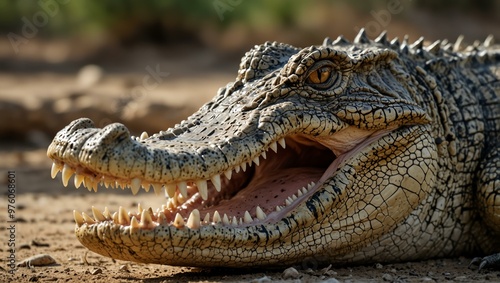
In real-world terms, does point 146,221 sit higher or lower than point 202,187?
lower

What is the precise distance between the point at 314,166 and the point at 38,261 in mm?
2111

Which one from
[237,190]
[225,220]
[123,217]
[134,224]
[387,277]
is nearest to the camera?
[134,224]

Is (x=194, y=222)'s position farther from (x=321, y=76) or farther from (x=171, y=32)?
(x=171, y=32)

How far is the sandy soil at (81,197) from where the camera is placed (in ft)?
17.0

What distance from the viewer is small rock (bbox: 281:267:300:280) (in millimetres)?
4926

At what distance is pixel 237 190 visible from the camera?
18.7 feet

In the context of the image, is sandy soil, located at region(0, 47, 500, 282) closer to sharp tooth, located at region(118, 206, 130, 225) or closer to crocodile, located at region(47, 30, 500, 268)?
crocodile, located at region(47, 30, 500, 268)

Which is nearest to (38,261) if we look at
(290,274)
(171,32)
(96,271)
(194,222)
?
(96,271)

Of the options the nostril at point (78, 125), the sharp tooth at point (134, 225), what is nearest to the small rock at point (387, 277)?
the sharp tooth at point (134, 225)

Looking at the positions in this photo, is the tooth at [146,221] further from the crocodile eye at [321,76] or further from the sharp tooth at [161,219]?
the crocodile eye at [321,76]

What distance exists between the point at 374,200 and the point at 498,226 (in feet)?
3.60

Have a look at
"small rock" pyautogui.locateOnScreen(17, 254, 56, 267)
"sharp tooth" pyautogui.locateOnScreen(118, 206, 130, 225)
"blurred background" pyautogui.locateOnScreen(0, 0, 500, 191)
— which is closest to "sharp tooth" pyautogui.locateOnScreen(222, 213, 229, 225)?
"sharp tooth" pyautogui.locateOnScreen(118, 206, 130, 225)

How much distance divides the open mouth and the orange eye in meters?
0.39

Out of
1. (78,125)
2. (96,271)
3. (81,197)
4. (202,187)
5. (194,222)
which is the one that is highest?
(81,197)
